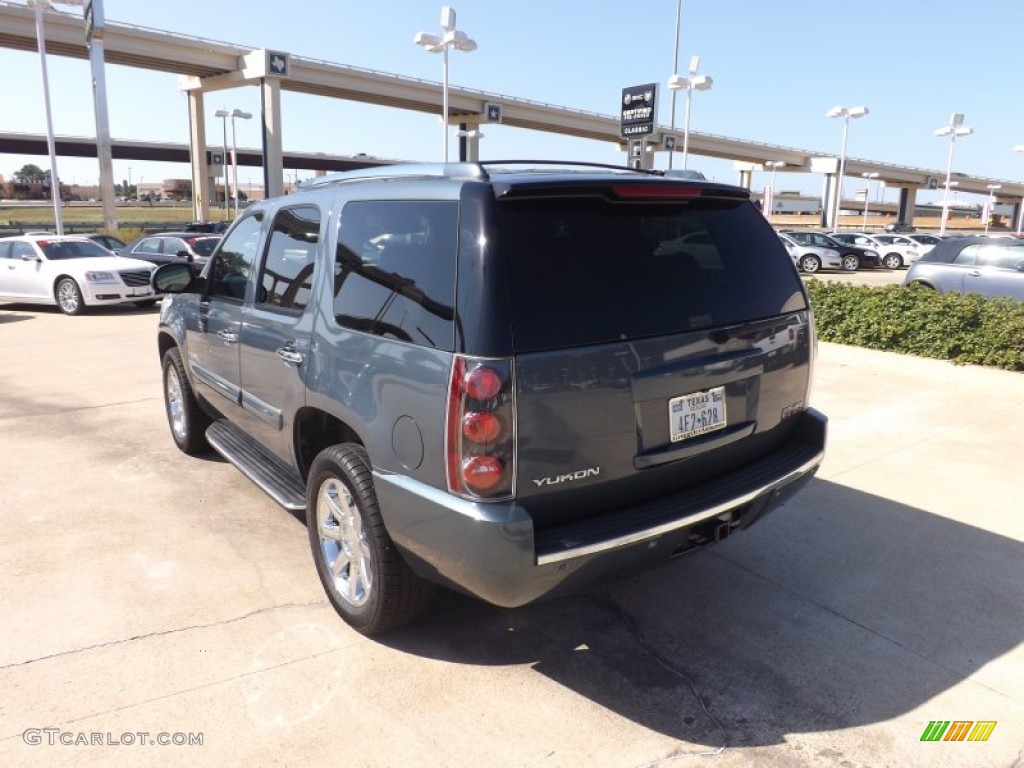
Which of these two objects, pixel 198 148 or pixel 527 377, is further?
pixel 198 148

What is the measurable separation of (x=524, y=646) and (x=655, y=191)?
200cm

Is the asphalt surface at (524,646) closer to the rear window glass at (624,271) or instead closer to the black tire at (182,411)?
the black tire at (182,411)

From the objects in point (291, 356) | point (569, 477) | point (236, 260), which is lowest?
point (569, 477)

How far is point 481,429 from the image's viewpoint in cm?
256

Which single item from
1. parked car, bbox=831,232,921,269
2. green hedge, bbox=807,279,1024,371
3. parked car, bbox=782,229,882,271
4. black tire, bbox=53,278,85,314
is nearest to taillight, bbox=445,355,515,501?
green hedge, bbox=807,279,1024,371

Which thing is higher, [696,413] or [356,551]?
[696,413]

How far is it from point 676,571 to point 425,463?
1890 millimetres

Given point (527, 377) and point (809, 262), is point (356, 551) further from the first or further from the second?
point (809, 262)

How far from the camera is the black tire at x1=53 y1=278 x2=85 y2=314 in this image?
14695 millimetres

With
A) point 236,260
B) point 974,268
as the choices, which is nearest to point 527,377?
point 236,260

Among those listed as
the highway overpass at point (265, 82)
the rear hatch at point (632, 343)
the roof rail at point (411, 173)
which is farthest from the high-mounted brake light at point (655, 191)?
the highway overpass at point (265, 82)

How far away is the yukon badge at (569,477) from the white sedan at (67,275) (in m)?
14.0

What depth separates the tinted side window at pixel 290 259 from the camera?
368cm

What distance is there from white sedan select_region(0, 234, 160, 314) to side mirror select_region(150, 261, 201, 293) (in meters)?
10.5
